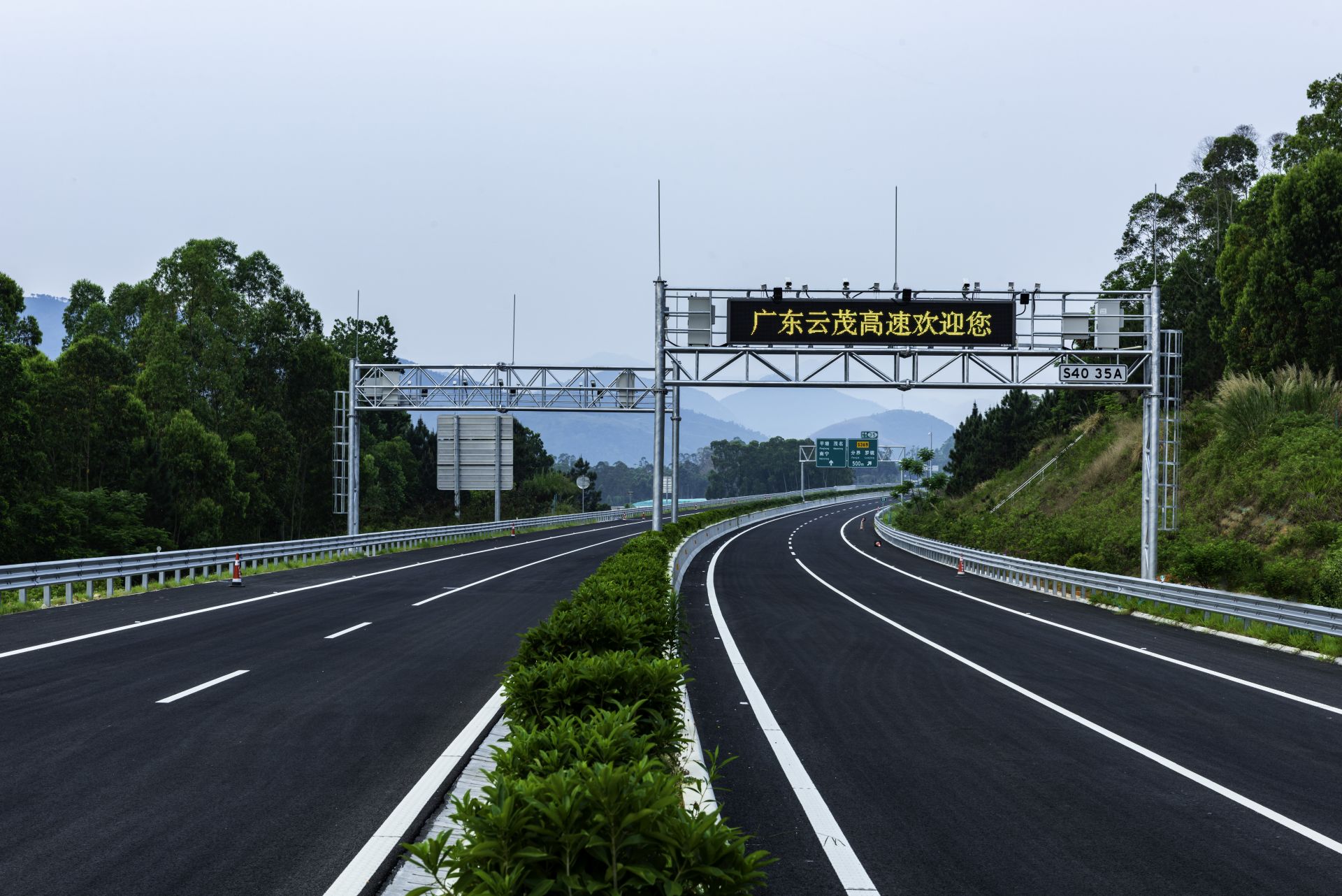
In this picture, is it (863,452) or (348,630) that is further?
(863,452)

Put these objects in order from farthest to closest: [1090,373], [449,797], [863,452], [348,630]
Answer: [863,452] → [1090,373] → [348,630] → [449,797]

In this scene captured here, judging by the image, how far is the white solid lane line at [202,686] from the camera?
36.8 feet

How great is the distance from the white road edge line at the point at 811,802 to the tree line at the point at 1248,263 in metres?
19.5

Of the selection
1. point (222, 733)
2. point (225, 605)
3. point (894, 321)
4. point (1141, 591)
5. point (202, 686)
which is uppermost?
point (894, 321)

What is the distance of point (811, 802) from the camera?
7727mm

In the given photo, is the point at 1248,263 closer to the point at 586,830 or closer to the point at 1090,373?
the point at 1090,373

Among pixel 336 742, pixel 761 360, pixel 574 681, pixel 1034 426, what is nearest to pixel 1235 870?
pixel 574 681

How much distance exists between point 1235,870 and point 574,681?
4.17m

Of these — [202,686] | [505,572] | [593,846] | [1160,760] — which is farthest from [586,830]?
[505,572]

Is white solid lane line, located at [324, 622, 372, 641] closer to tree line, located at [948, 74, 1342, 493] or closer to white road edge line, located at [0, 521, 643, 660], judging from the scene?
white road edge line, located at [0, 521, 643, 660]

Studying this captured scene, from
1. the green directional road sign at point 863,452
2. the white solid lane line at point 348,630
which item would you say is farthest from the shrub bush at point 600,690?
the green directional road sign at point 863,452

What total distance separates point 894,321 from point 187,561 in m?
19.9

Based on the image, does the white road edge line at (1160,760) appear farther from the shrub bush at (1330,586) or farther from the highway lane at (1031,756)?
the shrub bush at (1330,586)

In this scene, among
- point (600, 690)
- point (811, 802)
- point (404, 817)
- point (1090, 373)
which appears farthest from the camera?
point (1090, 373)
